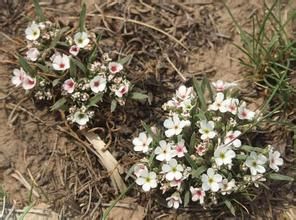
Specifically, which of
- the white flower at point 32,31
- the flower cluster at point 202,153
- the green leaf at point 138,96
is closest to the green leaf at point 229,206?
the flower cluster at point 202,153

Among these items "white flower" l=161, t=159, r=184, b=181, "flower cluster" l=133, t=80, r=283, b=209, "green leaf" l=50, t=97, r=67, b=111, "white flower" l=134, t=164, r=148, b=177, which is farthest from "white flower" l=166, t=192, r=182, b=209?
"green leaf" l=50, t=97, r=67, b=111

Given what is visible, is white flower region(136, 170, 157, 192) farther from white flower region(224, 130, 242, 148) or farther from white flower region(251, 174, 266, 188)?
white flower region(251, 174, 266, 188)

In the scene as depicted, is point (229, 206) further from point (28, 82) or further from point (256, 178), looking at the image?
point (28, 82)

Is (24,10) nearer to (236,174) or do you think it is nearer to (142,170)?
(142,170)

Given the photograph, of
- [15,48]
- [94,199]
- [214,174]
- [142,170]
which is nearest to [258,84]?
[214,174]

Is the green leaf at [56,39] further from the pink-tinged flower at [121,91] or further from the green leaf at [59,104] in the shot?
the pink-tinged flower at [121,91]
